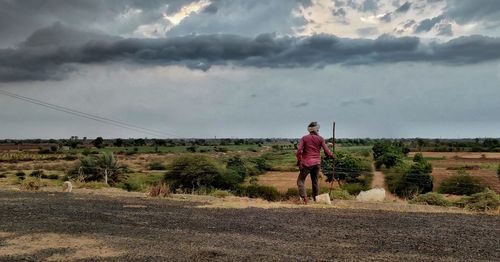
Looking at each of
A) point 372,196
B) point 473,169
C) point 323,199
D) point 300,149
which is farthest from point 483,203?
point 473,169

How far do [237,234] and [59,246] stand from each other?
3024 mm

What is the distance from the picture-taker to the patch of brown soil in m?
7.61

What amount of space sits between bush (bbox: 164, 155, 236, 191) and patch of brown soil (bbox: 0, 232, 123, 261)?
28060 millimetres

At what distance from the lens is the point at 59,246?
27.0 ft

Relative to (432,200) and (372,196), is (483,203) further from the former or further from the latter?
(372,196)

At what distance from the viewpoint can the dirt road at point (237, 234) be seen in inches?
299

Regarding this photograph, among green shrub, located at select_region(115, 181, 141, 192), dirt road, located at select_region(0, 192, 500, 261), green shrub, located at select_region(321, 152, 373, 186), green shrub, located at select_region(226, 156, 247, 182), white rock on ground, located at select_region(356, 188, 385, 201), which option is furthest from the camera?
green shrub, located at select_region(226, 156, 247, 182)

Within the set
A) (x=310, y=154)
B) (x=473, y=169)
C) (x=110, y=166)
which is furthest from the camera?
(x=473, y=169)

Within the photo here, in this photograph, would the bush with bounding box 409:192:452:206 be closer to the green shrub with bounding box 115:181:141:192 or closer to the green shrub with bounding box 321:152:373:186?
the green shrub with bounding box 115:181:141:192

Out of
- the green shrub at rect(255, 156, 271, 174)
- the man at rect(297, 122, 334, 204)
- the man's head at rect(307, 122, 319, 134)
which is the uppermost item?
the man's head at rect(307, 122, 319, 134)

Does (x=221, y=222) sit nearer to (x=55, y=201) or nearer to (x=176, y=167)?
(x=55, y=201)

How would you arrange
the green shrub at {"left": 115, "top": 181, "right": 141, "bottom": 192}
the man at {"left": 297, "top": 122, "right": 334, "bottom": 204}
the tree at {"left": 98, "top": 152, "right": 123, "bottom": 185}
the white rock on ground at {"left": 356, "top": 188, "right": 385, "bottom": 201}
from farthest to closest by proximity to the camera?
the tree at {"left": 98, "top": 152, "right": 123, "bottom": 185}
the green shrub at {"left": 115, "top": 181, "right": 141, "bottom": 192}
the white rock on ground at {"left": 356, "top": 188, "right": 385, "bottom": 201}
the man at {"left": 297, "top": 122, "right": 334, "bottom": 204}

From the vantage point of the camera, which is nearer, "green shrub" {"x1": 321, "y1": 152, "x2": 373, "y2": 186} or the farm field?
"green shrub" {"x1": 321, "y1": 152, "x2": 373, "y2": 186}

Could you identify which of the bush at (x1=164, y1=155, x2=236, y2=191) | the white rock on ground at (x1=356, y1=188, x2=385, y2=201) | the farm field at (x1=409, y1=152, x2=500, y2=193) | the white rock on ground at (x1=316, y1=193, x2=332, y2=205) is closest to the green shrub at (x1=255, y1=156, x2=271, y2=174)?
the farm field at (x1=409, y1=152, x2=500, y2=193)
